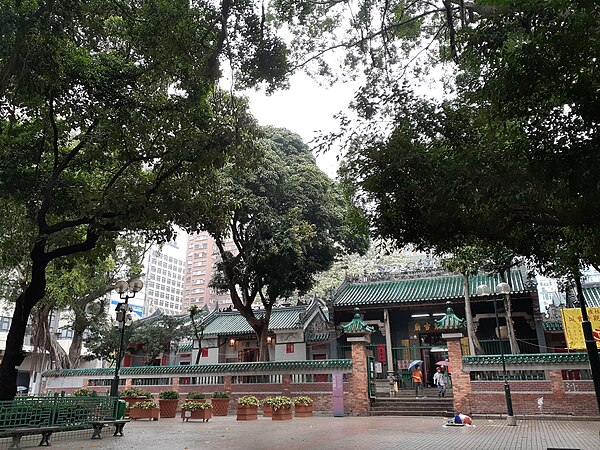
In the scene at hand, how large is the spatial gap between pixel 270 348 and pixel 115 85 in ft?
73.8

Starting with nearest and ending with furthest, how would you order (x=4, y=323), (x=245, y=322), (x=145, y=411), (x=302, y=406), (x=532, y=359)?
1. (x=532, y=359)
2. (x=145, y=411)
3. (x=302, y=406)
4. (x=245, y=322)
5. (x=4, y=323)

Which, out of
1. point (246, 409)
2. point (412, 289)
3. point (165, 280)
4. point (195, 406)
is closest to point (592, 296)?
point (412, 289)

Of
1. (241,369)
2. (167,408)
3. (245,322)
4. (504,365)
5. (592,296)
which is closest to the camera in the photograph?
(504,365)

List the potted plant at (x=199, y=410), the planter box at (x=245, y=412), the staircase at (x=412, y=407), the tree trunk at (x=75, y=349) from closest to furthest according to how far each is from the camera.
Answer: the potted plant at (x=199, y=410) → the planter box at (x=245, y=412) → the staircase at (x=412, y=407) → the tree trunk at (x=75, y=349)

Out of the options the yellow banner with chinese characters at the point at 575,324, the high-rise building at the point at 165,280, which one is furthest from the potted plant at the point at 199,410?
the high-rise building at the point at 165,280

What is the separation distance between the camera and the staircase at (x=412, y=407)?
54.2 ft

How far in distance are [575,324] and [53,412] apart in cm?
1910

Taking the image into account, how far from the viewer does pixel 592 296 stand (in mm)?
22938

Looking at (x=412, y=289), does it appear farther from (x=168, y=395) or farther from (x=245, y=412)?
(x=168, y=395)

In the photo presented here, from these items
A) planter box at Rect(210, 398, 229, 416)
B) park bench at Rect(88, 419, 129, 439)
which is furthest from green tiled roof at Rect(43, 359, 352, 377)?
park bench at Rect(88, 419, 129, 439)

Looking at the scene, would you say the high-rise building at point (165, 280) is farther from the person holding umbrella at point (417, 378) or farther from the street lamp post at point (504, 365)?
the street lamp post at point (504, 365)

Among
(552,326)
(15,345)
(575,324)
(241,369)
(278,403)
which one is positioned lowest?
(278,403)

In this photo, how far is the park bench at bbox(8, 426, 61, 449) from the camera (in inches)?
339

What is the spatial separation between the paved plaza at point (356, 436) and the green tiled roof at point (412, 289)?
9288mm
